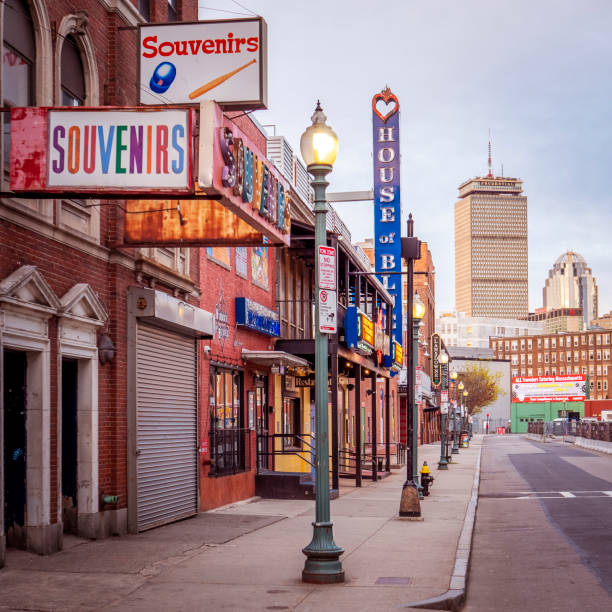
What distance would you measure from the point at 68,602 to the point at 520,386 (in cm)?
15742

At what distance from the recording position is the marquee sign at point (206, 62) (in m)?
13.5

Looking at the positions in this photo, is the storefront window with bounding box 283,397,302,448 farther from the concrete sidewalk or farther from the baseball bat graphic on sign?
the baseball bat graphic on sign

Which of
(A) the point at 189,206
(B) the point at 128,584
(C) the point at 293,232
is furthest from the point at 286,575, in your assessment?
(C) the point at 293,232

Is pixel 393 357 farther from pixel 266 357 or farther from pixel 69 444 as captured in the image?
pixel 69 444

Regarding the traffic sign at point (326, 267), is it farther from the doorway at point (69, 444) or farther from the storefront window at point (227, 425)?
the storefront window at point (227, 425)

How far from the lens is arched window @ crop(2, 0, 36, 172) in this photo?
11789 millimetres

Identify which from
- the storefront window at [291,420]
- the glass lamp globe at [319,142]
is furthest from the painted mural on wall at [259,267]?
the glass lamp globe at [319,142]

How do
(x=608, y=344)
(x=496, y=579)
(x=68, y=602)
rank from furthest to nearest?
1. (x=608, y=344)
2. (x=496, y=579)
3. (x=68, y=602)

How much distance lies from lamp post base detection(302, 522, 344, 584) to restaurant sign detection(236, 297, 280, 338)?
1118 centimetres

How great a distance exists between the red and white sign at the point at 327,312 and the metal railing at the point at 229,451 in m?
8.39

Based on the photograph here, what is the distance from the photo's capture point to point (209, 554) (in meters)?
12.9

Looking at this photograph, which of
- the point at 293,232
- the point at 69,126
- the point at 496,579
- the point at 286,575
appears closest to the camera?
the point at 69,126

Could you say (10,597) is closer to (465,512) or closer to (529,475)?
(465,512)

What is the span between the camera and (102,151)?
33.4 feet
